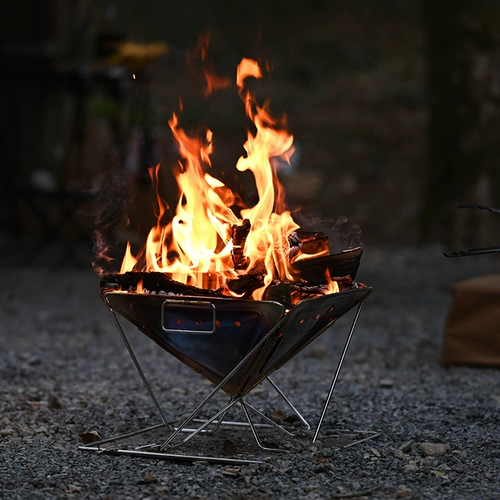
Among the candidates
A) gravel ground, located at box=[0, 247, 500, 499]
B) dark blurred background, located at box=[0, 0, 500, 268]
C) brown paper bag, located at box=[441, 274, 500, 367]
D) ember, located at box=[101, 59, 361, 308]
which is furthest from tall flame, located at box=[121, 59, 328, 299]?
brown paper bag, located at box=[441, 274, 500, 367]

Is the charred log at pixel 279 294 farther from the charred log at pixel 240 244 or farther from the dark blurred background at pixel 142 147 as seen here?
the dark blurred background at pixel 142 147

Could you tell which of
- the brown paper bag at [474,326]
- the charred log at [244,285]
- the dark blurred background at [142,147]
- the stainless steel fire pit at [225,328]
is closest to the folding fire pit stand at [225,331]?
the stainless steel fire pit at [225,328]

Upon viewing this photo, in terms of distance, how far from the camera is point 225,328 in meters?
2.79

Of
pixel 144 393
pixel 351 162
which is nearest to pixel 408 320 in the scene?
pixel 144 393

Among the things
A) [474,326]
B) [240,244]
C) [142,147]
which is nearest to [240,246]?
[240,244]

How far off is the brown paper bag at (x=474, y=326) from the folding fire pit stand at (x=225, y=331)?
5.13ft

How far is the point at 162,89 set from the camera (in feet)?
54.9

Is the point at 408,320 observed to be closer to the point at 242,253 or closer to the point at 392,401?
the point at 392,401

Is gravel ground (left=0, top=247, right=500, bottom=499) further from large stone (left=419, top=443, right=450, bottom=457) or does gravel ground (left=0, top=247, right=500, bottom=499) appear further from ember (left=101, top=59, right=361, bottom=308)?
ember (left=101, top=59, right=361, bottom=308)

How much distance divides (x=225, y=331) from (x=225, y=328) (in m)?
0.01

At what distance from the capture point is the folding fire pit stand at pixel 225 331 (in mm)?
2750

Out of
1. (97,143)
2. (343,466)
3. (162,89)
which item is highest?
(162,89)

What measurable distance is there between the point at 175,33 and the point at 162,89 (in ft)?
4.50

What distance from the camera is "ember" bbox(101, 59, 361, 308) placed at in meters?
2.92
